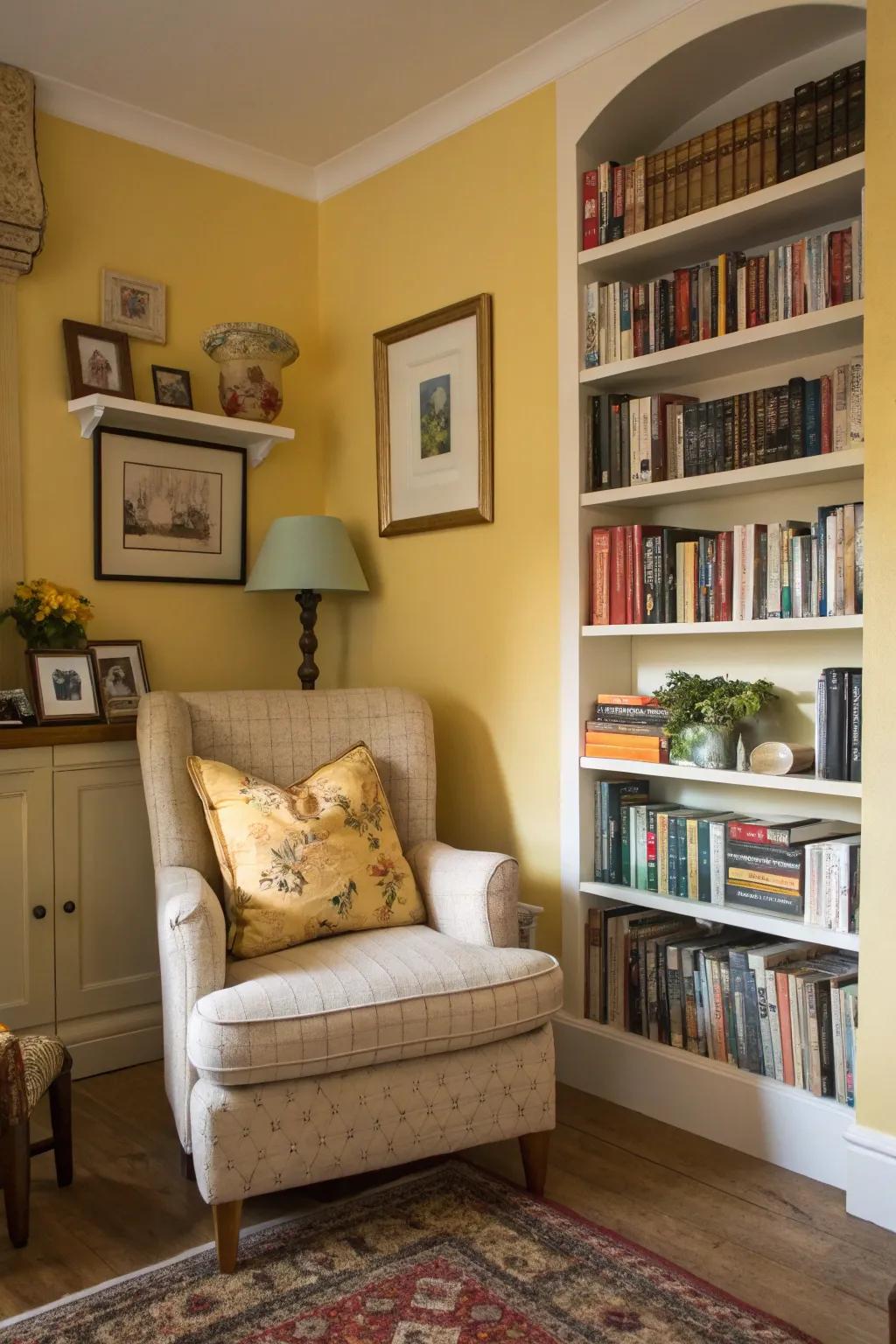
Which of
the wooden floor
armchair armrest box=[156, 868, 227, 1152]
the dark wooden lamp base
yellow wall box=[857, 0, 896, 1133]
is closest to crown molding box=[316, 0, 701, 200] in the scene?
yellow wall box=[857, 0, 896, 1133]

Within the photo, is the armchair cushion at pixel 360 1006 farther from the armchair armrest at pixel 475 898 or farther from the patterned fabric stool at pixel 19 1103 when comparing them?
the patterned fabric stool at pixel 19 1103

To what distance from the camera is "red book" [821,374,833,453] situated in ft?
7.56

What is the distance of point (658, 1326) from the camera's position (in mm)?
1771

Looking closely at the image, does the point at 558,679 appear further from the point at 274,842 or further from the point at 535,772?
the point at 274,842

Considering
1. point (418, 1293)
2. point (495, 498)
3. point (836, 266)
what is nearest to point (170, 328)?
point (495, 498)

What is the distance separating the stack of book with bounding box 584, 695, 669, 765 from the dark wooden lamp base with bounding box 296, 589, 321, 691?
0.90 metres

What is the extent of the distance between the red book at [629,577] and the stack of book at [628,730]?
20 cm

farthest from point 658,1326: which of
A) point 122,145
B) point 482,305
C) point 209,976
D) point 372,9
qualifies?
point 122,145

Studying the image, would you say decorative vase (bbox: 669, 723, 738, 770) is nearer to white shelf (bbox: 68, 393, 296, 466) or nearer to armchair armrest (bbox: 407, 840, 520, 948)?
armchair armrest (bbox: 407, 840, 520, 948)

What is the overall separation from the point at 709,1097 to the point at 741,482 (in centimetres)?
136

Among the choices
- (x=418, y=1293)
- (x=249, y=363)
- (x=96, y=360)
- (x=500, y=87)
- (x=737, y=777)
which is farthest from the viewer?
(x=249, y=363)

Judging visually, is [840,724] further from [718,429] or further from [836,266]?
[836,266]

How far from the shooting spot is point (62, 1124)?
220 centimetres

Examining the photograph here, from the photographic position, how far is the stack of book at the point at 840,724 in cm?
221
